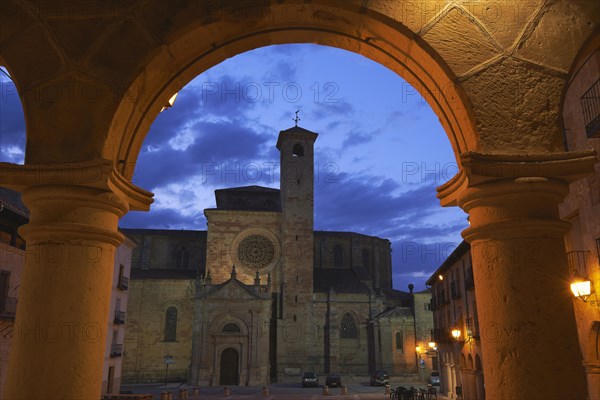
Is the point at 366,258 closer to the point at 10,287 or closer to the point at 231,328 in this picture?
the point at 231,328

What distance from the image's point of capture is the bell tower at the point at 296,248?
3706 centimetres

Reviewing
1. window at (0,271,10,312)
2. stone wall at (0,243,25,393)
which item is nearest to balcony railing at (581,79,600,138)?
stone wall at (0,243,25,393)

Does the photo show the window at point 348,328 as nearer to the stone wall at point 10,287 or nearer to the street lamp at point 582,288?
the stone wall at point 10,287

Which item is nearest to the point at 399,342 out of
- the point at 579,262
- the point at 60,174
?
the point at 579,262

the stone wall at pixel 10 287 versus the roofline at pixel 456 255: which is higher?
the roofline at pixel 456 255

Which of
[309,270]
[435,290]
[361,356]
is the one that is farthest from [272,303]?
[435,290]

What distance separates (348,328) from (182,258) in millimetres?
16237

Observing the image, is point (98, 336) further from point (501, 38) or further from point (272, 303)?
point (272, 303)

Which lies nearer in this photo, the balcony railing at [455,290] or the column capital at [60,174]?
the column capital at [60,174]

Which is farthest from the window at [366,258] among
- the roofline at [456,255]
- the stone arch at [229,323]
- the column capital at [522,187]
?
the column capital at [522,187]

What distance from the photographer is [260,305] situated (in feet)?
118

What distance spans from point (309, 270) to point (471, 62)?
36.1 metres

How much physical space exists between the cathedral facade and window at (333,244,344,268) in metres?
2.92

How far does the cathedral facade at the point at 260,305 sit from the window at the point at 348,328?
0.27 feet
